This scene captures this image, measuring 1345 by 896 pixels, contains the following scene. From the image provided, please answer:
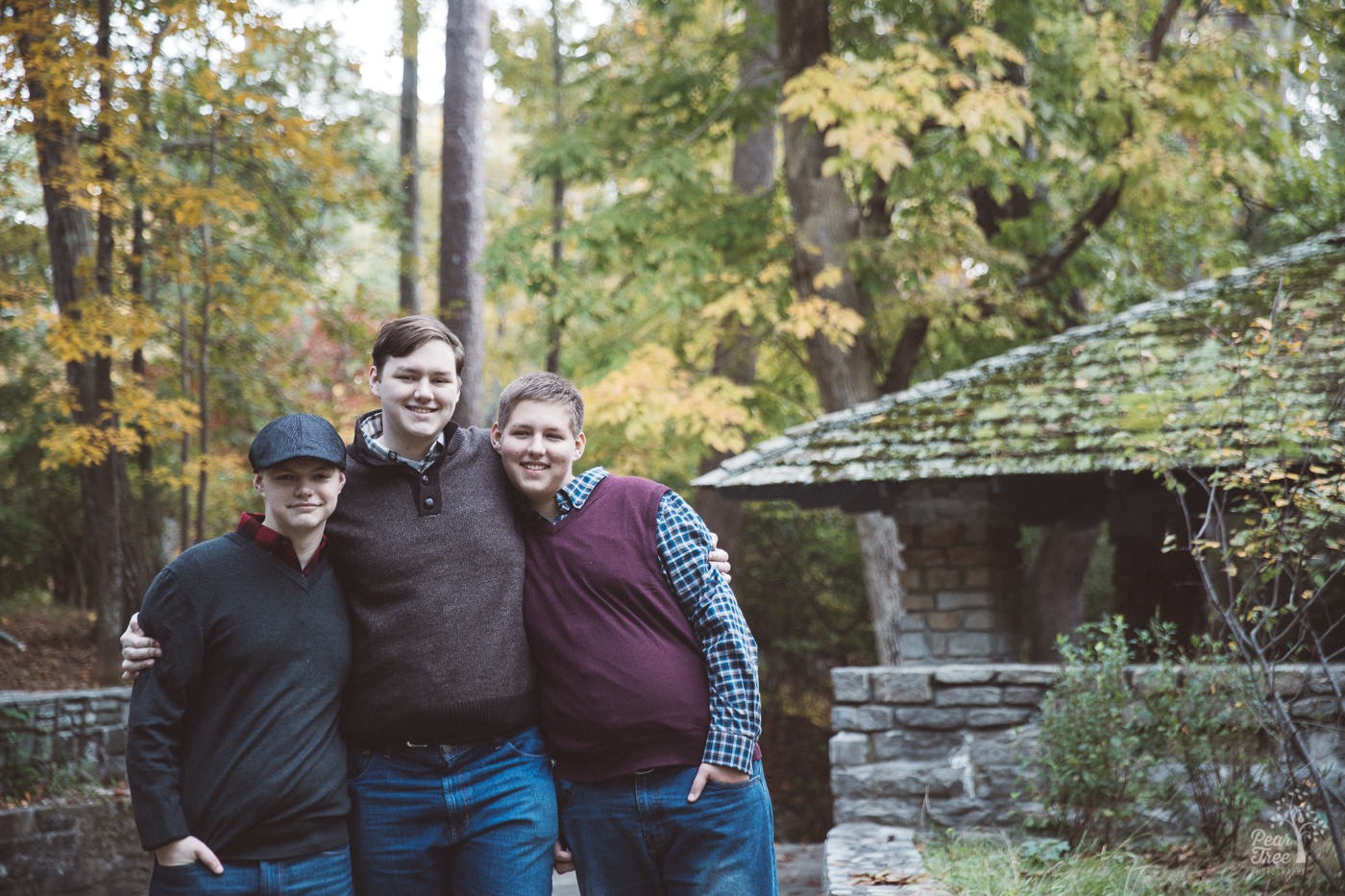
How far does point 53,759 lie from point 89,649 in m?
4.86

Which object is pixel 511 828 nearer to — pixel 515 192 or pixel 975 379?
pixel 975 379

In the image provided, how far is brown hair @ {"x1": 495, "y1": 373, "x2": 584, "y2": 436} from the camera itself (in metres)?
2.74

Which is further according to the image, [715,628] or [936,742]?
[936,742]

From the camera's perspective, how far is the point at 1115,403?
6.52m

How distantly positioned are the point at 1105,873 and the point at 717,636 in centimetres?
256

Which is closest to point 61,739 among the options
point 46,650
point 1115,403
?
point 46,650

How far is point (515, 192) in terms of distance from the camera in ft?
67.2

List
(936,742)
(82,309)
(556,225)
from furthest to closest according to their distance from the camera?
(556,225), (82,309), (936,742)

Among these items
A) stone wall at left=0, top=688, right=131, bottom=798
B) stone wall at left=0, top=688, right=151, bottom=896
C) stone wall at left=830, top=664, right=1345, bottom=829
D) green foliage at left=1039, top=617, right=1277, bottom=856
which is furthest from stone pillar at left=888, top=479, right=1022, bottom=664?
stone wall at left=0, top=688, right=131, bottom=798

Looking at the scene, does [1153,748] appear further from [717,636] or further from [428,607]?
[428,607]

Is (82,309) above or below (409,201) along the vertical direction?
below

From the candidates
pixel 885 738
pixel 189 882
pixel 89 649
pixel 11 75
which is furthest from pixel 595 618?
pixel 89 649

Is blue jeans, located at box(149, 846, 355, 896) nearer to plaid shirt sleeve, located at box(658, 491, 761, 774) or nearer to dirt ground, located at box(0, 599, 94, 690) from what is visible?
plaid shirt sleeve, located at box(658, 491, 761, 774)

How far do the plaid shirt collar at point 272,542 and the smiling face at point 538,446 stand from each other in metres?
0.50
